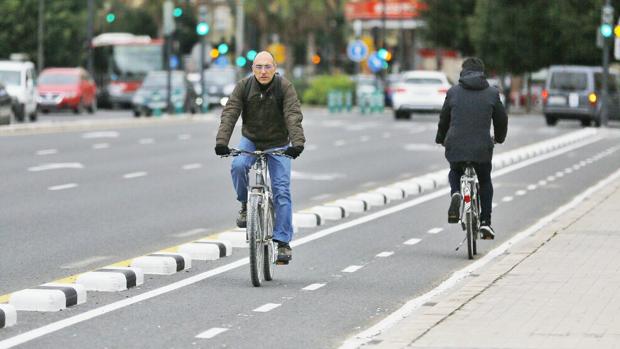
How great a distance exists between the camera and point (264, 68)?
1179 cm

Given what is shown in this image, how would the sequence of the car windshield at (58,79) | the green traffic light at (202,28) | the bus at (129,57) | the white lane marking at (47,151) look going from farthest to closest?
the bus at (129,57)
the car windshield at (58,79)
the green traffic light at (202,28)
the white lane marking at (47,151)

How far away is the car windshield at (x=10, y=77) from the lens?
46.2 m

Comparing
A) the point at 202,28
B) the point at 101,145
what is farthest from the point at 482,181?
the point at 202,28

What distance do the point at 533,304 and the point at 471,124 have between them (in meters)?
3.99

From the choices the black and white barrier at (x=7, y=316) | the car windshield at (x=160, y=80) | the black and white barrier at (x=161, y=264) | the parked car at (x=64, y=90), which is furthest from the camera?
the car windshield at (x=160, y=80)

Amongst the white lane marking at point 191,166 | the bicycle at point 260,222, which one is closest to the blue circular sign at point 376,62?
the white lane marking at point 191,166

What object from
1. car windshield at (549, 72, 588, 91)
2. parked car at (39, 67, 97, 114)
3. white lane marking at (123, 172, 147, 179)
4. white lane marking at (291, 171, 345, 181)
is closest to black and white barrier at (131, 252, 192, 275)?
white lane marking at (123, 172, 147, 179)

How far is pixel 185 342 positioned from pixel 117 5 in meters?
91.3

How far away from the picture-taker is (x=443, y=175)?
2430 centimetres

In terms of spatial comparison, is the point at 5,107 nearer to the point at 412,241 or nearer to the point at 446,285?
the point at 412,241

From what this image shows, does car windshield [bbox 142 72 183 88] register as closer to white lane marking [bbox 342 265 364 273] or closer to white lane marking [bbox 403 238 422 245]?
white lane marking [bbox 403 238 422 245]

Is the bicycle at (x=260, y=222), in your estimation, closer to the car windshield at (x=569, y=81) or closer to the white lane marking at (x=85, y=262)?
the white lane marking at (x=85, y=262)

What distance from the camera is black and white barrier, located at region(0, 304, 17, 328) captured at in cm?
936

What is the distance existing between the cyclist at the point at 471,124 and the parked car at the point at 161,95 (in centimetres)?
4070
